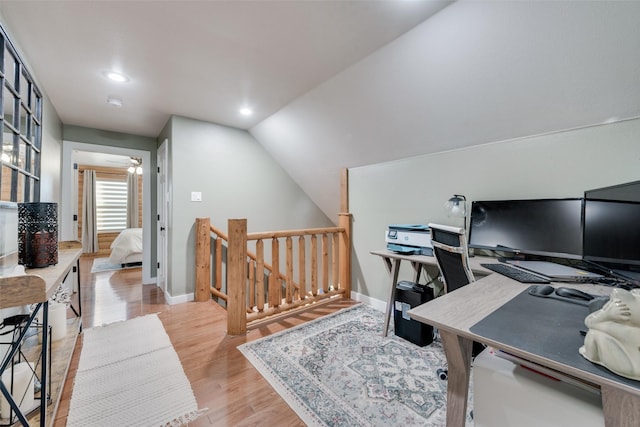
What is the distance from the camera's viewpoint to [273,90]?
258cm

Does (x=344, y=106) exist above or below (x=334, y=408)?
above

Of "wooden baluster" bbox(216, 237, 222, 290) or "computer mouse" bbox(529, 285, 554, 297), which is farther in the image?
"wooden baluster" bbox(216, 237, 222, 290)

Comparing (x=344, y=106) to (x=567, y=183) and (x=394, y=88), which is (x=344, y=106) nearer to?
(x=394, y=88)

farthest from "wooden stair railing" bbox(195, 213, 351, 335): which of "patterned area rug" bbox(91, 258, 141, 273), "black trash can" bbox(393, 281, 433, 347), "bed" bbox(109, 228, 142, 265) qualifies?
"patterned area rug" bbox(91, 258, 141, 273)

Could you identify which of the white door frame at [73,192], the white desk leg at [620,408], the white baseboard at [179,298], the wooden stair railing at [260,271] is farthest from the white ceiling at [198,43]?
the white baseboard at [179,298]

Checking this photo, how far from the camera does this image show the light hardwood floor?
1461 millimetres

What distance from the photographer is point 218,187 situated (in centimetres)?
352

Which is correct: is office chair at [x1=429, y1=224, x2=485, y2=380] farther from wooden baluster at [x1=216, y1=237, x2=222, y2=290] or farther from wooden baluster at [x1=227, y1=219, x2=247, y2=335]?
wooden baluster at [x1=216, y1=237, x2=222, y2=290]

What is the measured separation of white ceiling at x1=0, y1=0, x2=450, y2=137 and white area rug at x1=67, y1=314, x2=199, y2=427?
226 centimetres

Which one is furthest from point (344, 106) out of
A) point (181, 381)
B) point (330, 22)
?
point (181, 381)

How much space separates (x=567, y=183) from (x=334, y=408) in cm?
200

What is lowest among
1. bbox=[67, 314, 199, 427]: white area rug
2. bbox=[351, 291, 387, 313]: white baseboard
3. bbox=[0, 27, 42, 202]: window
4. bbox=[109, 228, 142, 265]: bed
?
bbox=[67, 314, 199, 427]: white area rug

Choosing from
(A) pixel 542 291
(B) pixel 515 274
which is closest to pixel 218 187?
(B) pixel 515 274

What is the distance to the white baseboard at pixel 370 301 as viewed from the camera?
2.84 meters
